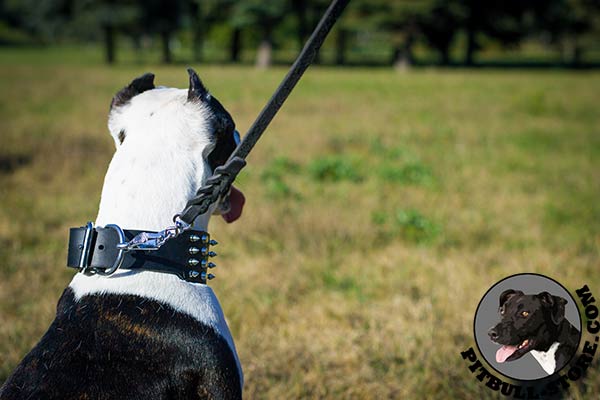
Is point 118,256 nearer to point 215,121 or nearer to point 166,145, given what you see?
point 166,145

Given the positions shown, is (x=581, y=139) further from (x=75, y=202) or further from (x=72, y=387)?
(x=72, y=387)

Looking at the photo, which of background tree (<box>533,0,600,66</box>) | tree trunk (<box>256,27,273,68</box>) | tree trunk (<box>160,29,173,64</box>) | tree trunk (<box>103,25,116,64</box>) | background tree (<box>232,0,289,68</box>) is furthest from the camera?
background tree (<box>533,0,600,66</box>)

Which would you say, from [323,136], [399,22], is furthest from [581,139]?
[399,22]

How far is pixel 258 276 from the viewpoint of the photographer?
4.32m

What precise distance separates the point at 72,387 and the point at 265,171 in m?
6.00

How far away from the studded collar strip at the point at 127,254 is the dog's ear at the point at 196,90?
1.46ft

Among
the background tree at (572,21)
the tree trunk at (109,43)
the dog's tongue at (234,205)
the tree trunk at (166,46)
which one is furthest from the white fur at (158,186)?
the background tree at (572,21)

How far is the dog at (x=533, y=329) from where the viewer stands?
2480 millimetres

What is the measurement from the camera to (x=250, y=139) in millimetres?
1743

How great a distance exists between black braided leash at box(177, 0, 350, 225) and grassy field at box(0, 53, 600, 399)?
1.51 m

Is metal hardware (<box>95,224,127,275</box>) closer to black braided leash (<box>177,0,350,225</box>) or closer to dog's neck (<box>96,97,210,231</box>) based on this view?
dog's neck (<box>96,97,210,231</box>)

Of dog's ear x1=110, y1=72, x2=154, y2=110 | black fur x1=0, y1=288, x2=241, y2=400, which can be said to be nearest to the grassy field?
black fur x1=0, y1=288, x2=241, y2=400

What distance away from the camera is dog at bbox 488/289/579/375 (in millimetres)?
2480

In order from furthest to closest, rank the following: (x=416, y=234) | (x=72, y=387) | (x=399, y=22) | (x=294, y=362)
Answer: (x=399, y=22) → (x=416, y=234) → (x=294, y=362) → (x=72, y=387)
